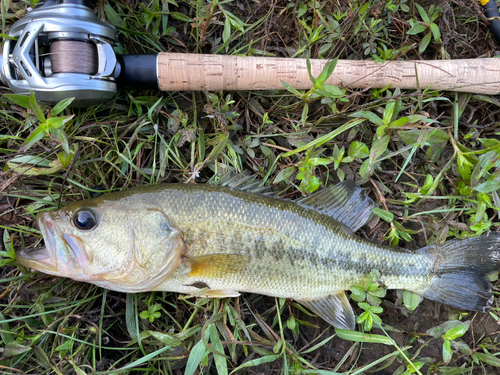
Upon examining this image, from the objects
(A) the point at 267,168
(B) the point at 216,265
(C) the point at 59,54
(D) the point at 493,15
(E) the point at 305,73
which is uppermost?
(D) the point at 493,15

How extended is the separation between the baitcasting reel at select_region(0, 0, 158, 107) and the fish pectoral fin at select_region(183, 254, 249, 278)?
129 cm

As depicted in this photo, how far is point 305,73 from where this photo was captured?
2459 millimetres

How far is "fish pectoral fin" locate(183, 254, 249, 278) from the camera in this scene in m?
2.07

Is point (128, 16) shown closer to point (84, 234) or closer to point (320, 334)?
point (84, 234)

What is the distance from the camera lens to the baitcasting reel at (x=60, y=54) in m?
1.88

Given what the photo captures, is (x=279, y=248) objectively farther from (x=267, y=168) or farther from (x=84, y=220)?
(x=84, y=220)

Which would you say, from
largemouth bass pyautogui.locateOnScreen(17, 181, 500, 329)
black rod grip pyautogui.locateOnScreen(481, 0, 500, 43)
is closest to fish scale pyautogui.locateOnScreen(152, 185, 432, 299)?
largemouth bass pyautogui.locateOnScreen(17, 181, 500, 329)

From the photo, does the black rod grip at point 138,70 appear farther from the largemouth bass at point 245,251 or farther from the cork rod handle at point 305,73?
the largemouth bass at point 245,251

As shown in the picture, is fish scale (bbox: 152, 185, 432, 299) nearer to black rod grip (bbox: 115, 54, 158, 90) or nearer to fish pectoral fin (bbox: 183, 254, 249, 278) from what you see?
fish pectoral fin (bbox: 183, 254, 249, 278)

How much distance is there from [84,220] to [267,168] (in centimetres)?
143

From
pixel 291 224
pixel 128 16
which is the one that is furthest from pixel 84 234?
pixel 128 16

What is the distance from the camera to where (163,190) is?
82.8 inches

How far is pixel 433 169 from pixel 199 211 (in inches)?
83.1

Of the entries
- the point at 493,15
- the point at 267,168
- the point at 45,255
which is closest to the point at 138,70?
the point at 267,168
